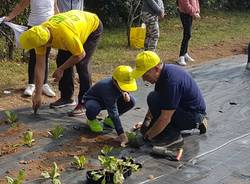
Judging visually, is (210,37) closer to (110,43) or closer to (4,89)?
(110,43)

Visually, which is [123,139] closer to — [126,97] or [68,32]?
[126,97]

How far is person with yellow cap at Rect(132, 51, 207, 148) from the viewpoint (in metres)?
4.12

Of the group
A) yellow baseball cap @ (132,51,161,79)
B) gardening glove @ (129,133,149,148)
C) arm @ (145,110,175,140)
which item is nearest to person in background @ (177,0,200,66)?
gardening glove @ (129,133,149,148)

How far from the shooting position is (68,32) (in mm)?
4637

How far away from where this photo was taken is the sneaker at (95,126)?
15.5ft

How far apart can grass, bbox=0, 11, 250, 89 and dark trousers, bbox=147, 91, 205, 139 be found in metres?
2.55

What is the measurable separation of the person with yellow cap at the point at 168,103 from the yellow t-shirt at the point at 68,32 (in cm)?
77

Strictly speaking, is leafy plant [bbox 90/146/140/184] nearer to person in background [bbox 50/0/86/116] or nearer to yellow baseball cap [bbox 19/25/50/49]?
yellow baseball cap [bbox 19/25/50/49]

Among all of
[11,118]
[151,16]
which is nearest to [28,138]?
[11,118]

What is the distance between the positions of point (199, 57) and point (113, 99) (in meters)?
4.60

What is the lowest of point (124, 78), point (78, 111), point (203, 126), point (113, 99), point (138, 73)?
point (78, 111)

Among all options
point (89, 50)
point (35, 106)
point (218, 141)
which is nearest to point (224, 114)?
point (218, 141)

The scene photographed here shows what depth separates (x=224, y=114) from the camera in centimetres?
544

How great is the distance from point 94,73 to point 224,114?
8.25 ft
